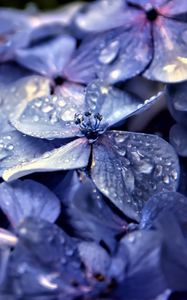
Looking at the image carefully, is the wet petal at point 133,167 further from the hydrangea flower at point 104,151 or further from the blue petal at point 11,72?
the blue petal at point 11,72

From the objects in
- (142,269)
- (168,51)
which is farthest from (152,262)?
(168,51)

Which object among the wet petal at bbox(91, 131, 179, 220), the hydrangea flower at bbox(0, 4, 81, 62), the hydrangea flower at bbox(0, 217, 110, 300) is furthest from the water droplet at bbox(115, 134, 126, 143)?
the hydrangea flower at bbox(0, 4, 81, 62)

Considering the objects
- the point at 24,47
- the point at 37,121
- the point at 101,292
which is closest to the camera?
the point at 101,292

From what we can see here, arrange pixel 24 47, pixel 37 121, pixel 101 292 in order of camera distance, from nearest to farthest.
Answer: pixel 101 292
pixel 37 121
pixel 24 47

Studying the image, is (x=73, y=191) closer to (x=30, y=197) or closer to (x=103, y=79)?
(x=30, y=197)

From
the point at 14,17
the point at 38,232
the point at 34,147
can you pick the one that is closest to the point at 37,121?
the point at 34,147

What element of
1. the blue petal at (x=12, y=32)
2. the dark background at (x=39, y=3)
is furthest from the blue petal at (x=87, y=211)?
the dark background at (x=39, y=3)
